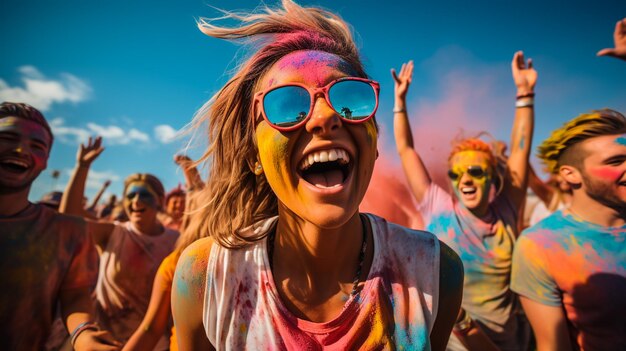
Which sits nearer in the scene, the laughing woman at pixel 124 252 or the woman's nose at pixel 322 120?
the woman's nose at pixel 322 120

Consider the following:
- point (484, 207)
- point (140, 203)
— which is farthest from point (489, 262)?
point (140, 203)

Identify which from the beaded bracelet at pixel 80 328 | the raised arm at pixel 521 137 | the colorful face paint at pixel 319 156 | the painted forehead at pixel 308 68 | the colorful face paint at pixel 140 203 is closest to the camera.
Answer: the colorful face paint at pixel 319 156

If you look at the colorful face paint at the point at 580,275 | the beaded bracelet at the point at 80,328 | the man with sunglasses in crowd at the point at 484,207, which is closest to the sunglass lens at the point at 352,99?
the colorful face paint at the point at 580,275

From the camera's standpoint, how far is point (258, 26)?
1910 mm

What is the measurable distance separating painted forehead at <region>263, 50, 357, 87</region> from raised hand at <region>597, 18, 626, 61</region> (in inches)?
127

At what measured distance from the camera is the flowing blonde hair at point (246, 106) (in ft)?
5.80

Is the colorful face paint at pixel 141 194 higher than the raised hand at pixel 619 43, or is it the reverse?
the raised hand at pixel 619 43

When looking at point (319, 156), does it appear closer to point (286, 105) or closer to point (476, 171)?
point (286, 105)

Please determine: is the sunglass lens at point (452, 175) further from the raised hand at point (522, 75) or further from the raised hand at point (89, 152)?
the raised hand at point (89, 152)

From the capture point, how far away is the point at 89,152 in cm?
445

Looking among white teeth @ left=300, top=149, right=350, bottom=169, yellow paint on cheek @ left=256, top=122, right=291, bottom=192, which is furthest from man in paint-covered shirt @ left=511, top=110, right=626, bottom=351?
yellow paint on cheek @ left=256, top=122, right=291, bottom=192

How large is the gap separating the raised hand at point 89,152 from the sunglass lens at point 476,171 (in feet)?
15.2

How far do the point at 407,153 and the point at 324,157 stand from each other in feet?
10.1

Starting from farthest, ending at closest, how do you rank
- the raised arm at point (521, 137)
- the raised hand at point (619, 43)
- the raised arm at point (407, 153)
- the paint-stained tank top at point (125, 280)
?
the raised arm at point (407, 153)
the paint-stained tank top at point (125, 280)
the raised arm at point (521, 137)
the raised hand at point (619, 43)
